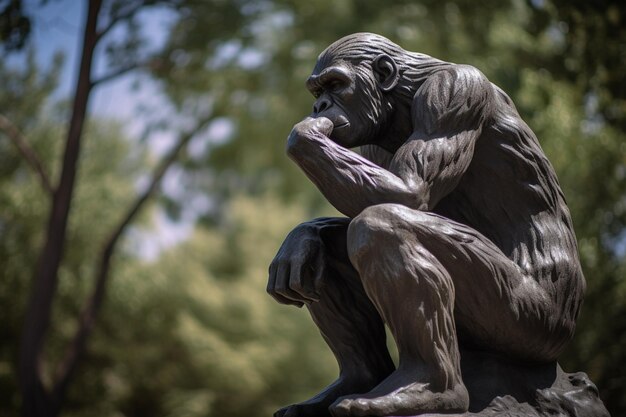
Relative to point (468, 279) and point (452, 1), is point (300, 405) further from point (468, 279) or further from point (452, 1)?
point (452, 1)

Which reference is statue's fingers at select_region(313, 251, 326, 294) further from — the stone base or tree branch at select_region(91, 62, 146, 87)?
tree branch at select_region(91, 62, 146, 87)

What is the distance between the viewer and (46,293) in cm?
998

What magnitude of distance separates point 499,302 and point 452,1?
9086mm

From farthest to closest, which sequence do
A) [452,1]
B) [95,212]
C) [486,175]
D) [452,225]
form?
[95,212]
[452,1]
[486,175]
[452,225]

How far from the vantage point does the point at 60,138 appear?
15.0 m

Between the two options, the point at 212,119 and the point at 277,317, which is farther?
the point at 277,317

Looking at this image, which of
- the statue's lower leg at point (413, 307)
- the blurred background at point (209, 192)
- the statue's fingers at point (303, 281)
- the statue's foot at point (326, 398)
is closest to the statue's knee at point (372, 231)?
the statue's lower leg at point (413, 307)

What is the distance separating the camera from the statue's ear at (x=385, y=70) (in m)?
3.29

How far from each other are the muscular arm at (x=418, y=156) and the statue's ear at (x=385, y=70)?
6.8 inches

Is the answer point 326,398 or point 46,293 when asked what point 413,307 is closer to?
point 326,398

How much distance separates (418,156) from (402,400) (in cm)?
86

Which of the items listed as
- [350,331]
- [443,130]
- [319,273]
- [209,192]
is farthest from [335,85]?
[209,192]

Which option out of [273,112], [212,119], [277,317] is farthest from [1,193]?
[277,317]

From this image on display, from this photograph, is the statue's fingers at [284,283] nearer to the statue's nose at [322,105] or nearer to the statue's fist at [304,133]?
the statue's fist at [304,133]
